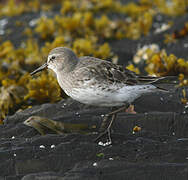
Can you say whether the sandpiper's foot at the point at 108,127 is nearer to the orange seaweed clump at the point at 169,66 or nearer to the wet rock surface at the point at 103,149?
the wet rock surface at the point at 103,149

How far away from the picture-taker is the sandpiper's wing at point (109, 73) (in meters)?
3.46

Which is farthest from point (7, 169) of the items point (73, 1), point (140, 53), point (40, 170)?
point (73, 1)

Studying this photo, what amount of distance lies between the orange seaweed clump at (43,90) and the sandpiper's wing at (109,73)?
139 cm

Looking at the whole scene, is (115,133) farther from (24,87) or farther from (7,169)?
(24,87)

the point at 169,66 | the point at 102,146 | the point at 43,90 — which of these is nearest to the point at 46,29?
the point at 43,90

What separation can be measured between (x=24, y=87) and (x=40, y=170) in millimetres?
2686

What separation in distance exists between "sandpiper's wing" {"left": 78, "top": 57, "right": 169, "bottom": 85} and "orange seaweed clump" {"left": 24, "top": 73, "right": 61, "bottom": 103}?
1.39 m

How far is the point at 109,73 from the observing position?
3.52 m

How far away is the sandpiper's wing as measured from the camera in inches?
136

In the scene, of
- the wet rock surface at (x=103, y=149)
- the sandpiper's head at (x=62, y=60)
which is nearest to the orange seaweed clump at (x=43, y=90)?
the wet rock surface at (x=103, y=149)

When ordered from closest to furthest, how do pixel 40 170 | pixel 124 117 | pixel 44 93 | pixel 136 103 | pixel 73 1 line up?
pixel 40 170
pixel 124 117
pixel 136 103
pixel 44 93
pixel 73 1

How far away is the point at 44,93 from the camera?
16.4 ft

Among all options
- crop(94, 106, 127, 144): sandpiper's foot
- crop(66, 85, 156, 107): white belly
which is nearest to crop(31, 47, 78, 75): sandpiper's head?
crop(66, 85, 156, 107): white belly

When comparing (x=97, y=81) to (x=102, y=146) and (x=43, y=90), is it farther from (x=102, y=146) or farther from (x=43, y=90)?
(x=43, y=90)
